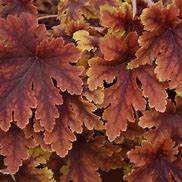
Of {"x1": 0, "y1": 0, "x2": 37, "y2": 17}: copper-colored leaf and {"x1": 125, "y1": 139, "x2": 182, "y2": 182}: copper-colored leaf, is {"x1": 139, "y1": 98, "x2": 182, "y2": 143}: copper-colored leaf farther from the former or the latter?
{"x1": 0, "y1": 0, "x2": 37, "y2": 17}: copper-colored leaf

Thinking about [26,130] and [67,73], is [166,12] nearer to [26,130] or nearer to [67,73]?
[67,73]

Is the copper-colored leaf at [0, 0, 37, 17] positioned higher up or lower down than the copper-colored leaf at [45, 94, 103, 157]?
higher up

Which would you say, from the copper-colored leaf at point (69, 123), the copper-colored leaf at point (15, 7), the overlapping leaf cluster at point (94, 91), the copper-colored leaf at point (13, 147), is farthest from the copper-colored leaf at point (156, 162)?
the copper-colored leaf at point (15, 7)

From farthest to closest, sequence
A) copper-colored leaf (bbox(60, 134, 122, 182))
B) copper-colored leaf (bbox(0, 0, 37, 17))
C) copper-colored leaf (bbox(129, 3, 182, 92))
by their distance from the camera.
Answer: copper-colored leaf (bbox(0, 0, 37, 17))
copper-colored leaf (bbox(60, 134, 122, 182))
copper-colored leaf (bbox(129, 3, 182, 92))

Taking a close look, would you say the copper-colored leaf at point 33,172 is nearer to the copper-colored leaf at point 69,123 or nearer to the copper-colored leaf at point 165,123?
the copper-colored leaf at point 69,123

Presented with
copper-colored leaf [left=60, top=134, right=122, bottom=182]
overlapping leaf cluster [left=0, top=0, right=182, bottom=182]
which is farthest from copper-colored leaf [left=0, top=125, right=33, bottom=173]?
copper-colored leaf [left=60, top=134, right=122, bottom=182]

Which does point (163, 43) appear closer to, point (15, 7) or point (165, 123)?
point (165, 123)

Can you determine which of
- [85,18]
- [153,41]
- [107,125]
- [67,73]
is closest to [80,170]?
[107,125]
